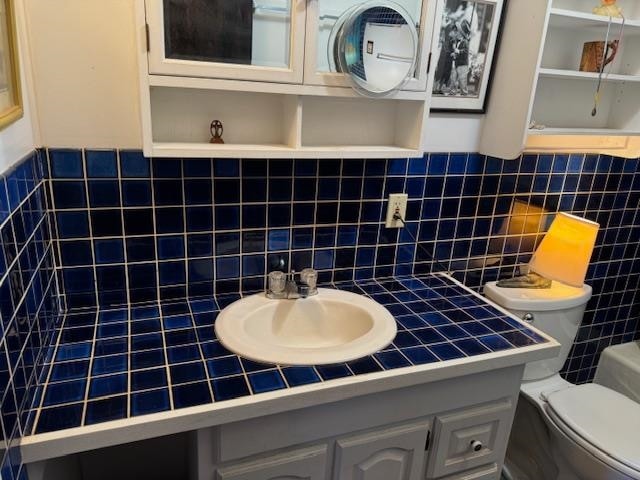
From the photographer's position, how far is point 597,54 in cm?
140

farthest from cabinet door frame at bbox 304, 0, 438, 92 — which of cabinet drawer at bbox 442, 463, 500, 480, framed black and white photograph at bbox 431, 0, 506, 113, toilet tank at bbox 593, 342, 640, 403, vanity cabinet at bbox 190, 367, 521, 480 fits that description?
toilet tank at bbox 593, 342, 640, 403

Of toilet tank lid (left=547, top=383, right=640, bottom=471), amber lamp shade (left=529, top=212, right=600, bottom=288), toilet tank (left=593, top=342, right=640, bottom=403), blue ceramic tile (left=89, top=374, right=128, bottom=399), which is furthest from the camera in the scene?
toilet tank (left=593, top=342, right=640, bottom=403)

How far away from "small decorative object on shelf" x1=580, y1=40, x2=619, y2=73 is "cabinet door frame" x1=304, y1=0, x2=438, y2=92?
1.98 feet

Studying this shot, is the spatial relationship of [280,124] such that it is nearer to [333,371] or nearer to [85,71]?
[85,71]

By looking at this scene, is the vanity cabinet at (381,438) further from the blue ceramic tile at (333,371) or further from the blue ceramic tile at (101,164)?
the blue ceramic tile at (101,164)

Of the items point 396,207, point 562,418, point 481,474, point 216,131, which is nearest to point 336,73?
point 216,131

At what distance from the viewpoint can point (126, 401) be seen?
884mm

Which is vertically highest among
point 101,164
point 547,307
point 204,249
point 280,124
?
point 280,124

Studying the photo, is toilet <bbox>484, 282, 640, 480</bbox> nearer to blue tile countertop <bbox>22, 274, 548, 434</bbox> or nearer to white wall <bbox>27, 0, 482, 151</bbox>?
blue tile countertop <bbox>22, 274, 548, 434</bbox>

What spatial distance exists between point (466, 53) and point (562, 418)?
1.15 meters

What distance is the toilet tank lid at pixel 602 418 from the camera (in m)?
1.37

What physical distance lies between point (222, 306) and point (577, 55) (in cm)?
132

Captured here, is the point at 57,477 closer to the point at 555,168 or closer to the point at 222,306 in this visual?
the point at 222,306

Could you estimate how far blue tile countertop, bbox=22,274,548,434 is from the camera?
0.89 meters
